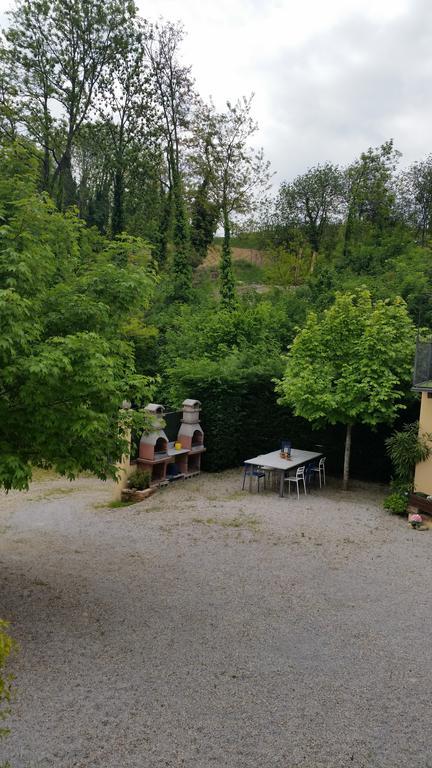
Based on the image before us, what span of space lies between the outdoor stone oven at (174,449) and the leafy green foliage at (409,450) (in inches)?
227

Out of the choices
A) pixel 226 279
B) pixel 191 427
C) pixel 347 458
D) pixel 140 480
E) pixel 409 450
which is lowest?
pixel 140 480

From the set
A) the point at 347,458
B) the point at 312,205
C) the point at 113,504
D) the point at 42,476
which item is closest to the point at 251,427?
the point at 347,458

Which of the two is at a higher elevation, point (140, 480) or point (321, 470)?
point (321, 470)

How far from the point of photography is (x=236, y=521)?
12633 millimetres

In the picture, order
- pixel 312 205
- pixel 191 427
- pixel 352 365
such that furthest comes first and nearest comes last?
1. pixel 312 205
2. pixel 191 427
3. pixel 352 365

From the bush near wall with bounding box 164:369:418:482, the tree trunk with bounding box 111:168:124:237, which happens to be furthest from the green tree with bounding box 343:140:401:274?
the bush near wall with bounding box 164:369:418:482

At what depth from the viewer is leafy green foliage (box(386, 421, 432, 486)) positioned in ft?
43.1

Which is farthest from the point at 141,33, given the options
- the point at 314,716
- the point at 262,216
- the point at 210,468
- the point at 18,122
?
the point at 314,716

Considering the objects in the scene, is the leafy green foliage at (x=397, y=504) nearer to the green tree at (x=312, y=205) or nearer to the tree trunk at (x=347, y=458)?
the tree trunk at (x=347, y=458)

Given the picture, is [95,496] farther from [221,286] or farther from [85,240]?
[221,286]

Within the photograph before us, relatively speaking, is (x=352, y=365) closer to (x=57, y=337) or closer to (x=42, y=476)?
(x=57, y=337)

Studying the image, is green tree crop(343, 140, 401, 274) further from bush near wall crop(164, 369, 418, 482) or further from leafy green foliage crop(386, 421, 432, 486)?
leafy green foliage crop(386, 421, 432, 486)

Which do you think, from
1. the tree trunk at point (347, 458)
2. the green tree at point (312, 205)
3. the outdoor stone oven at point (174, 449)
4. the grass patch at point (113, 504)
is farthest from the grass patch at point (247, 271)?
the grass patch at point (113, 504)

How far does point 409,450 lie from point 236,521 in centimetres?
434
